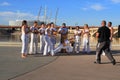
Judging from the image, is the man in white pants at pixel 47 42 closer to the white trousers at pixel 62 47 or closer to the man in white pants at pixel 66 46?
the white trousers at pixel 62 47

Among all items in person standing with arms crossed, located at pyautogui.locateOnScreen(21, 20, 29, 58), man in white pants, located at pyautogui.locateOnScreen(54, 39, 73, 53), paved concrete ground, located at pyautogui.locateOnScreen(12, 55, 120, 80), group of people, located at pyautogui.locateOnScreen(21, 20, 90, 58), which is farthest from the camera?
man in white pants, located at pyautogui.locateOnScreen(54, 39, 73, 53)

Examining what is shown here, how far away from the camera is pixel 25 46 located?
17969 mm

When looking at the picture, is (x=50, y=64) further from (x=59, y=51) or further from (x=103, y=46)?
(x=59, y=51)

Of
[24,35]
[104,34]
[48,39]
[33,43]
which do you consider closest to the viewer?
[104,34]

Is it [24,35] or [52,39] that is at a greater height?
[24,35]

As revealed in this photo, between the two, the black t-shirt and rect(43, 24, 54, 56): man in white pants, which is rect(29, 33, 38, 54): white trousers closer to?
rect(43, 24, 54, 56): man in white pants

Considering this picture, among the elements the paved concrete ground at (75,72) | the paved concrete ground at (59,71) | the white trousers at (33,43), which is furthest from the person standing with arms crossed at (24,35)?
the paved concrete ground at (75,72)

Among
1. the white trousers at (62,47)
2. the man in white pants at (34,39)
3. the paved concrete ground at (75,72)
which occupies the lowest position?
the paved concrete ground at (75,72)

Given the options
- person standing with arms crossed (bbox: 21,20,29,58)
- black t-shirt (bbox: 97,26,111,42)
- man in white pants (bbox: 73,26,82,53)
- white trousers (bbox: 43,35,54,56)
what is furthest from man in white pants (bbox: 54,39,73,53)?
black t-shirt (bbox: 97,26,111,42)

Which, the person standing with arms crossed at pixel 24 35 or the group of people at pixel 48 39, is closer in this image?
the person standing with arms crossed at pixel 24 35

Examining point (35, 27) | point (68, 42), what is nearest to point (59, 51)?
point (68, 42)

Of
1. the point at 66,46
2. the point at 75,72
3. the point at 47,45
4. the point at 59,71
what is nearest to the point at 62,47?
the point at 66,46

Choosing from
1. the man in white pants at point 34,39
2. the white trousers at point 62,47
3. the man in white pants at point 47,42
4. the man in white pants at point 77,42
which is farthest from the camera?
the man in white pants at point 77,42

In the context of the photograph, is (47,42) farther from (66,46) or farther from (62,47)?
(66,46)
